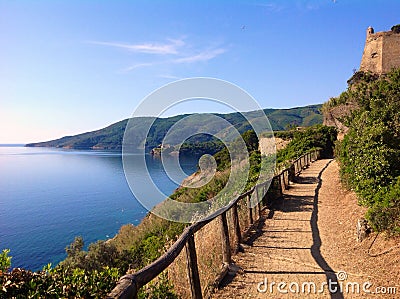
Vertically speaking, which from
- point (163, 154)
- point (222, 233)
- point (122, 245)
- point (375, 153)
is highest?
point (163, 154)

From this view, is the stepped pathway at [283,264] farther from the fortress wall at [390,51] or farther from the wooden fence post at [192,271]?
the fortress wall at [390,51]

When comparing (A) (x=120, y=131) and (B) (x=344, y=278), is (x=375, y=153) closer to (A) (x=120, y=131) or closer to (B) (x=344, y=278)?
(B) (x=344, y=278)

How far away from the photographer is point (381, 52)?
4975 cm

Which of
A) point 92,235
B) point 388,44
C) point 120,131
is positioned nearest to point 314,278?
point 92,235

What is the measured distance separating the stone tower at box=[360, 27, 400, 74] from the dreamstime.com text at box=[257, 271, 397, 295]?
170ft

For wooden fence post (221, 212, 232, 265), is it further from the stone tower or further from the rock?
the stone tower

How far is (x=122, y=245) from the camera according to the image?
16.8 m

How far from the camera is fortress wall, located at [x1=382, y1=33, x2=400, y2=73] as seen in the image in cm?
4841

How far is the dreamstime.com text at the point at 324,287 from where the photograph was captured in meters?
4.79

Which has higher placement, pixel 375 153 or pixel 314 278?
pixel 375 153

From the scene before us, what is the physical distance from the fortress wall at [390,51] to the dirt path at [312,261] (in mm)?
48541

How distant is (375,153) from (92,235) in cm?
2691

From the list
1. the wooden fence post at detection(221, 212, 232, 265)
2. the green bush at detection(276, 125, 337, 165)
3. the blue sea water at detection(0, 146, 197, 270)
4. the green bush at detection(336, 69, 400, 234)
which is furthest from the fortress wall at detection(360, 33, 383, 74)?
the wooden fence post at detection(221, 212, 232, 265)

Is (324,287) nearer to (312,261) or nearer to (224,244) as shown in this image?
(312,261)
